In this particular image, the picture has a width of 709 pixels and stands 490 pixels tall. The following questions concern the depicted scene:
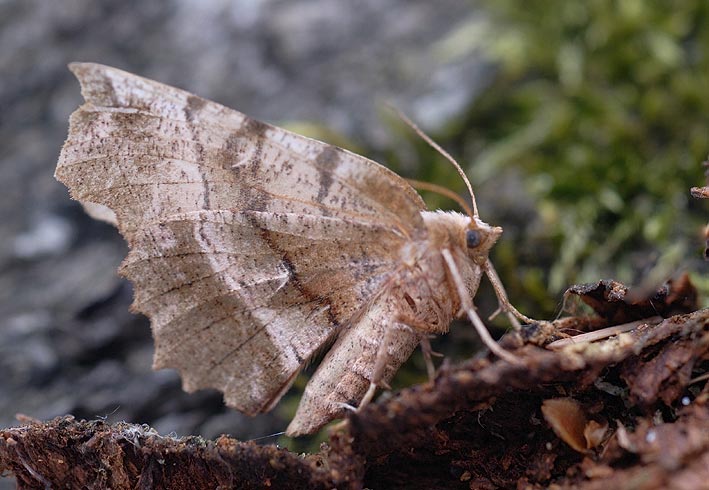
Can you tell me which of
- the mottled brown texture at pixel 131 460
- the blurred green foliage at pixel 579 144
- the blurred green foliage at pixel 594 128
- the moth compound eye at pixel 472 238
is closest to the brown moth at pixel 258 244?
the moth compound eye at pixel 472 238

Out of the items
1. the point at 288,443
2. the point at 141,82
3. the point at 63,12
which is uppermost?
the point at 63,12

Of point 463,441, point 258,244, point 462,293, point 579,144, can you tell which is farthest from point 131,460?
point 579,144

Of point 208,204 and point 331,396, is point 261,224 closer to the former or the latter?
point 208,204

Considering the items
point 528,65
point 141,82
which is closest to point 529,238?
point 528,65

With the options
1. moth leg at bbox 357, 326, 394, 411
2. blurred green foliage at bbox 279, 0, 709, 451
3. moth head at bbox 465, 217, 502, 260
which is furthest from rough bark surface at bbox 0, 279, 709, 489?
blurred green foliage at bbox 279, 0, 709, 451

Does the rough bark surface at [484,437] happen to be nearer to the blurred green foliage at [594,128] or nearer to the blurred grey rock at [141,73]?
the blurred grey rock at [141,73]

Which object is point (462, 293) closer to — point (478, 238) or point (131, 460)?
point (478, 238)

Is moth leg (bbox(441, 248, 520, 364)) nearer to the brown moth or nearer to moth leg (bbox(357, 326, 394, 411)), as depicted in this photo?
the brown moth
